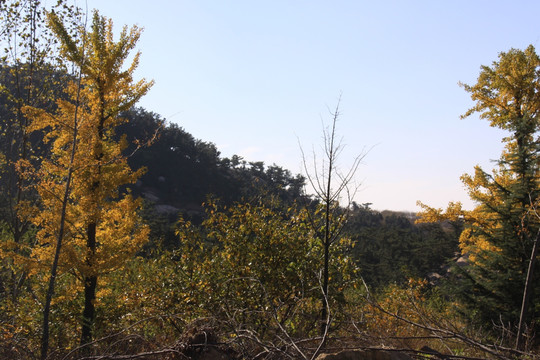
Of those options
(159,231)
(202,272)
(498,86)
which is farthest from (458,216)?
(159,231)

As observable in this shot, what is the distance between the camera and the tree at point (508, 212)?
10.2 meters

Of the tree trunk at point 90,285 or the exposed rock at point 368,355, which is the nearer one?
the exposed rock at point 368,355

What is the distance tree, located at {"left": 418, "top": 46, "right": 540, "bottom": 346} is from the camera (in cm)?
1017

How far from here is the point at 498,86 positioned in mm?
14188

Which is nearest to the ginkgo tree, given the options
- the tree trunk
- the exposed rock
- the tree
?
the tree trunk

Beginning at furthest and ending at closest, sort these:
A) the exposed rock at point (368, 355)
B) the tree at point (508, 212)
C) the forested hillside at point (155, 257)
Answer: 1. the tree at point (508, 212)
2. the forested hillside at point (155, 257)
3. the exposed rock at point (368, 355)

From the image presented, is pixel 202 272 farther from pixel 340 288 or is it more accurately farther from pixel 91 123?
pixel 91 123

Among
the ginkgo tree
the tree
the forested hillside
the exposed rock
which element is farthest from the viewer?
the tree

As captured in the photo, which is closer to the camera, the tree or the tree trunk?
the tree trunk

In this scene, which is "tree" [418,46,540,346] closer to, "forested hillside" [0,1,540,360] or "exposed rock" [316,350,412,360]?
"forested hillside" [0,1,540,360]

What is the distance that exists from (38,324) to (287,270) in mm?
4563

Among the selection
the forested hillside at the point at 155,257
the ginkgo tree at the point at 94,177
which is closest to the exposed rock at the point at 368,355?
the forested hillside at the point at 155,257

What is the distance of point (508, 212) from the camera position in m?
10.6

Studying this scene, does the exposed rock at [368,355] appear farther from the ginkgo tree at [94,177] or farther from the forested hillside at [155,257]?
the ginkgo tree at [94,177]
